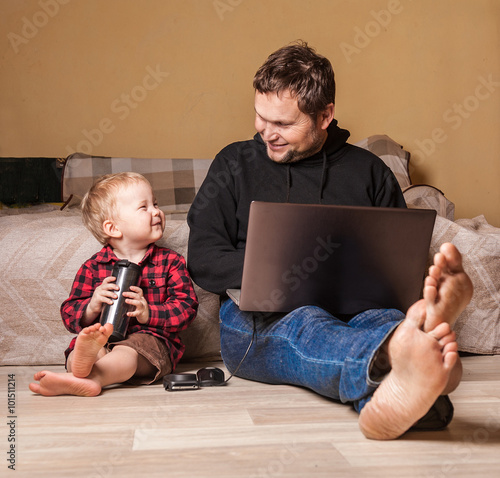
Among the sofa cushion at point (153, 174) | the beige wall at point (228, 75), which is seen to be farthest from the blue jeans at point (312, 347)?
the beige wall at point (228, 75)

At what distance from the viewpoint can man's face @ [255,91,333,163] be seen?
1484 millimetres

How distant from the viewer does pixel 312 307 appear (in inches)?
50.5

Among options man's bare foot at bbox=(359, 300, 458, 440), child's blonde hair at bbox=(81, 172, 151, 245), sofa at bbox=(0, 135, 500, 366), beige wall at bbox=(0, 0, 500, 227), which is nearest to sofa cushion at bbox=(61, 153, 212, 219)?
beige wall at bbox=(0, 0, 500, 227)

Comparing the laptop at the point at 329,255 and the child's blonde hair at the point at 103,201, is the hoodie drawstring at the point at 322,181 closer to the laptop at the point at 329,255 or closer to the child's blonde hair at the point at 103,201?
the laptop at the point at 329,255

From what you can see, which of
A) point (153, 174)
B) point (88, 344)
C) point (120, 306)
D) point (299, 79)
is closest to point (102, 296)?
point (120, 306)

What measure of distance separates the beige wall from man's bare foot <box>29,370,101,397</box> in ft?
5.77

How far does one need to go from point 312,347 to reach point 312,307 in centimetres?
12

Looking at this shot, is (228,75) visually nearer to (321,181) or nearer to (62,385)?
(321,181)

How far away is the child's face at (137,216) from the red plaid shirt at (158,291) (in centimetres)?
6

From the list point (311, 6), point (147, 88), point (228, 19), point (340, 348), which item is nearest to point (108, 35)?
point (147, 88)

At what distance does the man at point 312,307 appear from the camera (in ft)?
3.05

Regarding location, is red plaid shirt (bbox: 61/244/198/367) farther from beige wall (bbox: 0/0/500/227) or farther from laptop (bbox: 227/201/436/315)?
beige wall (bbox: 0/0/500/227)

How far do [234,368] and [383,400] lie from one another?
2.03 ft

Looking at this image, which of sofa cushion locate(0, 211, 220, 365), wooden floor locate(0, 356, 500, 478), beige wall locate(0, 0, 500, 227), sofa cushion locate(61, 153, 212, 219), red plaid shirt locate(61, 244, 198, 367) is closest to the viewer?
wooden floor locate(0, 356, 500, 478)
